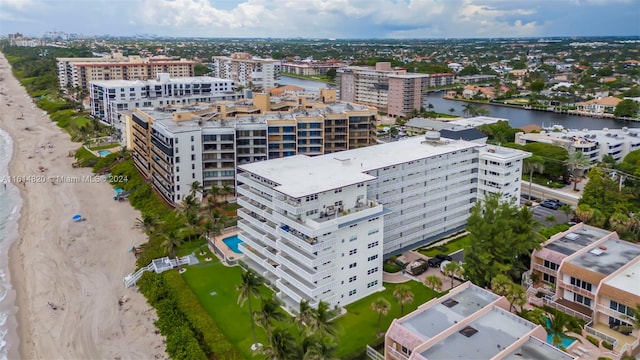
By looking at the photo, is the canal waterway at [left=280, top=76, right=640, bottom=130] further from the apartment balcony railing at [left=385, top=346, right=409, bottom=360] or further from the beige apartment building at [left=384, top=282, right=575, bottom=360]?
the apartment balcony railing at [left=385, top=346, right=409, bottom=360]

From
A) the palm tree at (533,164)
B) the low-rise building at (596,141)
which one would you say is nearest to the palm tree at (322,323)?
the palm tree at (533,164)

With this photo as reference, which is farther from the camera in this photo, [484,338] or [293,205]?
[293,205]

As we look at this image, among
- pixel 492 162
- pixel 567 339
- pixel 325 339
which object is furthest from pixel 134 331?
pixel 492 162

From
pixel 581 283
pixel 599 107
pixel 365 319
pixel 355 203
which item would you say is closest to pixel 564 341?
pixel 581 283

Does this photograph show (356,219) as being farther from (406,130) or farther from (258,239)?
(406,130)

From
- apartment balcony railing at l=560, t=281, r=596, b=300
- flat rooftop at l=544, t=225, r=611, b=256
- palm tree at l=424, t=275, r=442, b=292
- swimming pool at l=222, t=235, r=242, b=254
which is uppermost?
flat rooftop at l=544, t=225, r=611, b=256

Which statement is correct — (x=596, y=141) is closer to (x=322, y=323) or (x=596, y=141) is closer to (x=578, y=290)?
(x=578, y=290)

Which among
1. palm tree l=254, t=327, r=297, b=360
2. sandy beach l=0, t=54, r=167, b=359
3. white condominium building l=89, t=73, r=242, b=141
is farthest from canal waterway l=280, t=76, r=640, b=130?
palm tree l=254, t=327, r=297, b=360
